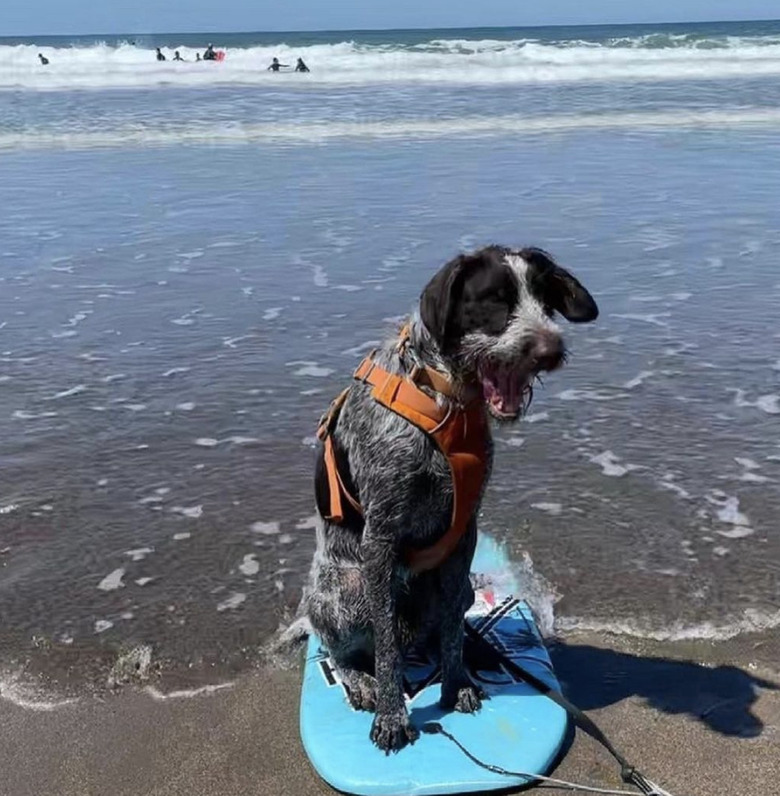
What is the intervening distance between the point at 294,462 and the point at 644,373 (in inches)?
117

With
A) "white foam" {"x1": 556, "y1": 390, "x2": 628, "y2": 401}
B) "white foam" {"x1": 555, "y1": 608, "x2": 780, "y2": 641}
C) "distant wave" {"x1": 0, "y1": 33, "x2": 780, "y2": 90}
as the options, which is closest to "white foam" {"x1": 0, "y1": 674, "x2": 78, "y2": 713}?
"white foam" {"x1": 555, "y1": 608, "x2": 780, "y2": 641}

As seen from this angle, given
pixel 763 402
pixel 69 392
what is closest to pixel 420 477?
pixel 763 402

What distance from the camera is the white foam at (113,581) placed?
17.6 ft

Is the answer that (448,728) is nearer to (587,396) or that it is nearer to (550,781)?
(550,781)

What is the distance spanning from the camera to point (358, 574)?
4.11m

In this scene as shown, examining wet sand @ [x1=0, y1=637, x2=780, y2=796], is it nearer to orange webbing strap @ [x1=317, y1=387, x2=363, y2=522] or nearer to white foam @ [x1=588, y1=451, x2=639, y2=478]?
orange webbing strap @ [x1=317, y1=387, x2=363, y2=522]

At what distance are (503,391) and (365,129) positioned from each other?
785 inches

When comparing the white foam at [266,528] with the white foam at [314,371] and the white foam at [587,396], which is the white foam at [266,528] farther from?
the white foam at [587,396]

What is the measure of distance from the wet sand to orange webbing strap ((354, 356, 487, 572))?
1.10m

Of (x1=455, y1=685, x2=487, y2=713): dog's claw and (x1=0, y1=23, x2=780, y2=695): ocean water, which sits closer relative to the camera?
(x1=455, y1=685, x2=487, y2=713): dog's claw

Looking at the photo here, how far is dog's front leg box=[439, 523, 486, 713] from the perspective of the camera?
13.5ft

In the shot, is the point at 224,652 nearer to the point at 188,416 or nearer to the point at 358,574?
the point at 358,574

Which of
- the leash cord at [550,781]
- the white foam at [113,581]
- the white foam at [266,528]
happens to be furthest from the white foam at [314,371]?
the leash cord at [550,781]

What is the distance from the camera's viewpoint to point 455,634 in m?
4.20
